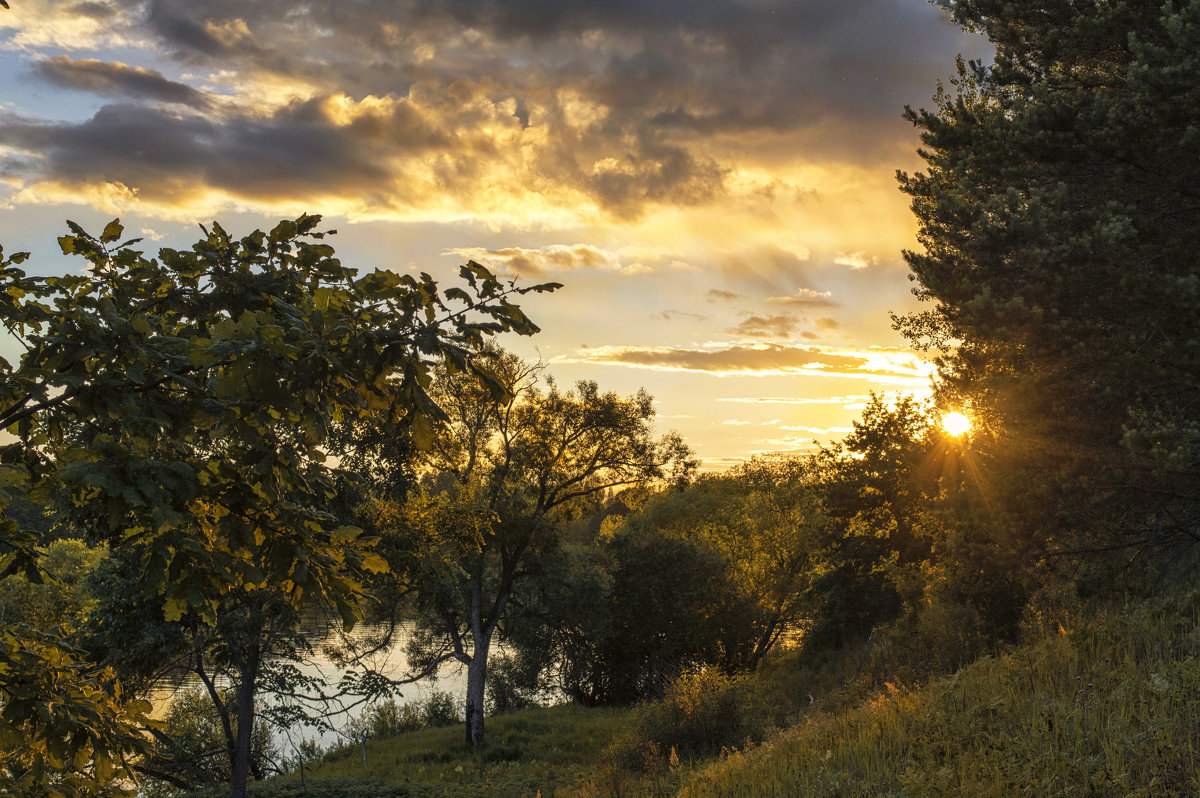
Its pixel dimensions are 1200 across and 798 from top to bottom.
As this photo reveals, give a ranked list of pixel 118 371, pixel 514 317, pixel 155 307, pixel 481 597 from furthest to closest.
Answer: pixel 481 597 → pixel 155 307 → pixel 118 371 → pixel 514 317

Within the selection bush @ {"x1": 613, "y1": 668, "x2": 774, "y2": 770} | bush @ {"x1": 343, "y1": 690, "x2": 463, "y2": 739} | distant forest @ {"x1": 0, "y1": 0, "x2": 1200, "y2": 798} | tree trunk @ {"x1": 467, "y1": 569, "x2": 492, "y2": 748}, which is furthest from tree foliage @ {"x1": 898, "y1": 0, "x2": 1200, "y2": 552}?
bush @ {"x1": 343, "y1": 690, "x2": 463, "y2": 739}

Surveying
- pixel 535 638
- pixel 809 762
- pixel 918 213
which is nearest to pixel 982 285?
pixel 918 213

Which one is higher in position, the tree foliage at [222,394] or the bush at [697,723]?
the tree foliage at [222,394]

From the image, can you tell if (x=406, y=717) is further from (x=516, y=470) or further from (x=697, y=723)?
(x=697, y=723)

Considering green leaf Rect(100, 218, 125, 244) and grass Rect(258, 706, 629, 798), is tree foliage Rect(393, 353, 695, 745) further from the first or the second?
green leaf Rect(100, 218, 125, 244)

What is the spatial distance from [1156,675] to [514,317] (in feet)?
25.0

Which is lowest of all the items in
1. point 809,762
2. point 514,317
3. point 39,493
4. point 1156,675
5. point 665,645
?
point 665,645

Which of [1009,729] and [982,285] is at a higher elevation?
[982,285]

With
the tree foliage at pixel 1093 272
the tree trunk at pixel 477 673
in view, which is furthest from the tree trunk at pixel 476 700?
the tree foliage at pixel 1093 272

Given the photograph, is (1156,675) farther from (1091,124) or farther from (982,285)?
(1091,124)

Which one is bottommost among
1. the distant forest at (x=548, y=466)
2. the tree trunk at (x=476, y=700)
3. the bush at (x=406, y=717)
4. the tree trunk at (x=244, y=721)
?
the bush at (x=406, y=717)

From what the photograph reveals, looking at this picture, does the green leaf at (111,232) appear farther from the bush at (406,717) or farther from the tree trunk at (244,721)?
the bush at (406,717)

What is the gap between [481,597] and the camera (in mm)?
26328

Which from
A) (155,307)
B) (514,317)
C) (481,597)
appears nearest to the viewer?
(514,317)
